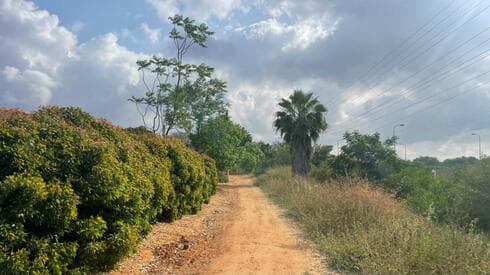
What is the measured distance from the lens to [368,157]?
31.9 metres

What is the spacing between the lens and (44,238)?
6766 millimetres

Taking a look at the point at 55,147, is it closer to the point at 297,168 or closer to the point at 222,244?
the point at 222,244

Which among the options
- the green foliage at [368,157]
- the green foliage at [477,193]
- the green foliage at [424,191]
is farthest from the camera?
the green foliage at [368,157]

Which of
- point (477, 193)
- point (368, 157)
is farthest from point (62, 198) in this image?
point (368, 157)

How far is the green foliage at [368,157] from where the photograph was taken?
30.7 metres

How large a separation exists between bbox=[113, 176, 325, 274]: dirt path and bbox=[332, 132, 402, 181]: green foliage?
1416 cm

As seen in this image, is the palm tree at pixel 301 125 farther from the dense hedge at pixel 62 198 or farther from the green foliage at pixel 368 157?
the dense hedge at pixel 62 198

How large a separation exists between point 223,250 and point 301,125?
103 feet

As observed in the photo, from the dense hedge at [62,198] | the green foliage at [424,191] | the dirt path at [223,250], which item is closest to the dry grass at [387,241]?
the dirt path at [223,250]

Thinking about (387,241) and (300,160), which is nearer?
(387,241)

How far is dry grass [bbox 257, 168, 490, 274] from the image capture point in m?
8.70

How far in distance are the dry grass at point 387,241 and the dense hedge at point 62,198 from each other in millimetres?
4464

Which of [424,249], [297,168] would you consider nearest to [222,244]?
[424,249]

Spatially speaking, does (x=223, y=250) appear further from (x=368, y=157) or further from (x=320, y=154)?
(x=320, y=154)
